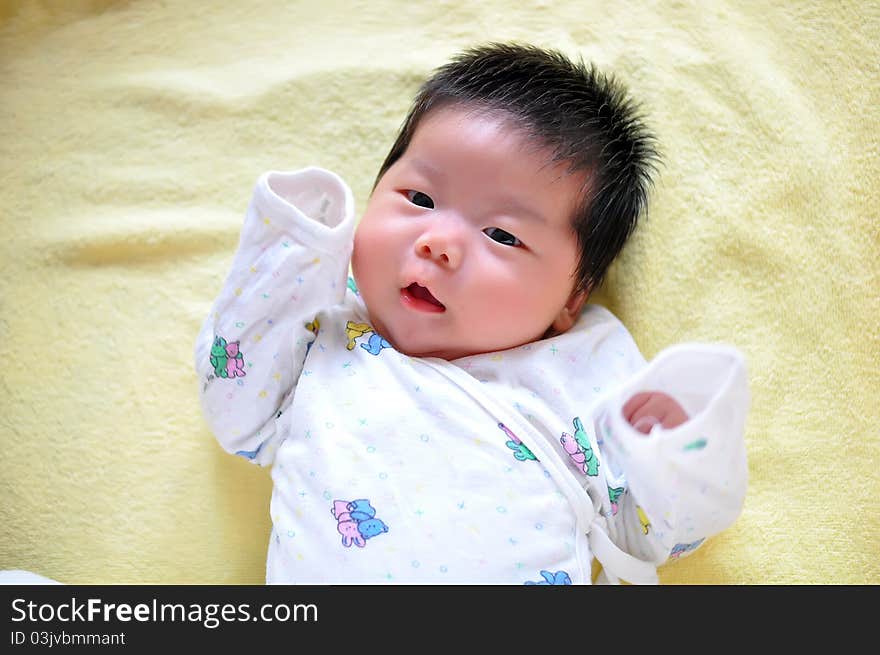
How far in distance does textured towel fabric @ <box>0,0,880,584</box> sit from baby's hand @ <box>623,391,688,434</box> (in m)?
0.41

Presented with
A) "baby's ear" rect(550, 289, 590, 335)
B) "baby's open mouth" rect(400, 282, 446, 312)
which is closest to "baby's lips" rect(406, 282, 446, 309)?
"baby's open mouth" rect(400, 282, 446, 312)

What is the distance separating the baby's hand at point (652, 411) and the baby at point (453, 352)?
12 centimetres

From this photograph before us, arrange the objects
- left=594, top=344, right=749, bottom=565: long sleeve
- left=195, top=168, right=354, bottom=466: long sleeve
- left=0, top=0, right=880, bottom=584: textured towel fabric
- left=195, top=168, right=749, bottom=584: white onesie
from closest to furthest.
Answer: left=594, top=344, right=749, bottom=565: long sleeve, left=195, top=168, right=749, bottom=584: white onesie, left=195, top=168, right=354, bottom=466: long sleeve, left=0, top=0, right=880, bottom=584: textured towel fabric

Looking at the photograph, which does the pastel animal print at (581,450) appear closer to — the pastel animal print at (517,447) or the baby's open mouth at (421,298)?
the pastel animal print at (517,447)

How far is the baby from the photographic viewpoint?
1.14 metres

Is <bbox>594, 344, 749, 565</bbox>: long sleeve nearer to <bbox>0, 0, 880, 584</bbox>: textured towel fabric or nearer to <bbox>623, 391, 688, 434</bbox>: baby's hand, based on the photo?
<bbox>623, 391, 688, 434</bbox>: baby's hand

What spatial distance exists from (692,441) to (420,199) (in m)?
0.52

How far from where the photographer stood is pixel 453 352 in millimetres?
1280

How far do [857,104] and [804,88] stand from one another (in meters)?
0.09

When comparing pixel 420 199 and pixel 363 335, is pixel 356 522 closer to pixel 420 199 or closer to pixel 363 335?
pixel 363 335

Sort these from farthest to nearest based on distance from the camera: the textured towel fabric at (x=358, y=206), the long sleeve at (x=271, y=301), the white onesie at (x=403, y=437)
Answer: the textured towel fabric at (x=358, y=206), the long sleeve at (x=271, y=301), the white onesie at (x=403, y=437)

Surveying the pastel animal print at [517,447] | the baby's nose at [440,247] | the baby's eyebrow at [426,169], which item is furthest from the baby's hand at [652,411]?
the baby's eyebrow at [426,169]

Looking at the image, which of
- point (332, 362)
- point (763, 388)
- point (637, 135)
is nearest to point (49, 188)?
point (332, 362)

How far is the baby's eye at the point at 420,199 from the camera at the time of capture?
125cm
